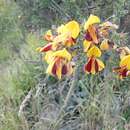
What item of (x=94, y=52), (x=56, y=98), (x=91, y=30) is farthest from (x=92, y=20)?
(x=56, y=98)

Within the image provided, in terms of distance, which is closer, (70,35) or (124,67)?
(70,35)

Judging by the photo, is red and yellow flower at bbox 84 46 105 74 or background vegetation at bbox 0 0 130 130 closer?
red and yellow flower at bbox 84 46 105 74

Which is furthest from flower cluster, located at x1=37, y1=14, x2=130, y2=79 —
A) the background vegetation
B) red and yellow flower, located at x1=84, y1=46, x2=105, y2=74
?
the background vegetation

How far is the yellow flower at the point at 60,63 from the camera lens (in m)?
2.36

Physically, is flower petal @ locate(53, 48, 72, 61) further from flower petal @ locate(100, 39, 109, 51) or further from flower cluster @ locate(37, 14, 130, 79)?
flower petal @ locate(100, 39, 109, 51)

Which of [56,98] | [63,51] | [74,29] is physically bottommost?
[56,98]

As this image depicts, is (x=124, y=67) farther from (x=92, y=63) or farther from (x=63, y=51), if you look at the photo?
(x=63, y=51)

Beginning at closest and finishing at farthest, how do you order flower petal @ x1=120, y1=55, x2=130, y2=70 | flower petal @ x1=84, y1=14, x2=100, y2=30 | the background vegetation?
flower petal @ x1=84, y1=14, x2=100, y2=30 → flower petal @ x1=120, y1=55, x2=130, y2=70 → the background vegetation

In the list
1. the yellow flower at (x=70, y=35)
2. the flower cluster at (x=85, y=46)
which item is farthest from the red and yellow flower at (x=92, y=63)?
the yellow flower at (x=70, y=35)

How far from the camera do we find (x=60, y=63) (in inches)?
94.0

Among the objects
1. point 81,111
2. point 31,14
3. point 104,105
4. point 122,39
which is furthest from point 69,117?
point 31,14

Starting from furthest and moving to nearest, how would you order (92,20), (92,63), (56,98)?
(56,98) < (92,63) < (92,20)

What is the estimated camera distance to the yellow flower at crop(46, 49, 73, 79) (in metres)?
2.36

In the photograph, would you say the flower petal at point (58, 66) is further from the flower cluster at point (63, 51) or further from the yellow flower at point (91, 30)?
the yellow flower at point (91, 30)
